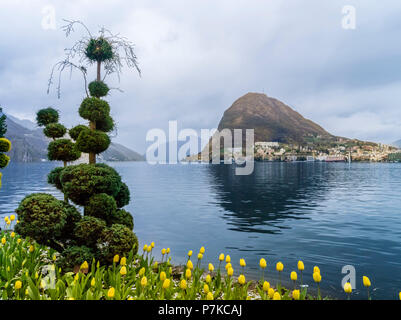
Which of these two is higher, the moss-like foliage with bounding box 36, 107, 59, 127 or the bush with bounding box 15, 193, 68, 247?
the moss-like foliage with bounding box 36, 107, 59, 127

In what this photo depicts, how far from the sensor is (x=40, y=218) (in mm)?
8609

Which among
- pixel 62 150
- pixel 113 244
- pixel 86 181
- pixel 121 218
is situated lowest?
pixel 113 244

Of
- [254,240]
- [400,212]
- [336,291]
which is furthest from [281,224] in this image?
[400,212]

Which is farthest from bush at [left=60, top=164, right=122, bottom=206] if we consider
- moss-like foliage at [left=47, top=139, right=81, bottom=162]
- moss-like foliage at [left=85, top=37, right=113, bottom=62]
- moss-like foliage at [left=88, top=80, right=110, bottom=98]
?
moss-like foliage at [left=85, top=37, right=113, bottom=62]

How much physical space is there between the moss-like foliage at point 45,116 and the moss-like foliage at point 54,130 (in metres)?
0.45

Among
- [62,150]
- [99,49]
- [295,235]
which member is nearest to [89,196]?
[62,150]

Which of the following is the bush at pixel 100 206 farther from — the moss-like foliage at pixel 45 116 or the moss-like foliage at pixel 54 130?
the moss-like foliage at pixel 45 116

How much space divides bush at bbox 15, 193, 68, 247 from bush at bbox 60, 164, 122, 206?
2.55ft

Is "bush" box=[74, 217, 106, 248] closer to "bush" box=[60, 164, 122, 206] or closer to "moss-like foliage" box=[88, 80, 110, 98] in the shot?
"bush" box=[60, 164, 122, 206]

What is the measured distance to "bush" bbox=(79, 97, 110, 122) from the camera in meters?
11.1

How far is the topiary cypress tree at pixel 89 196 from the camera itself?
8.84 m

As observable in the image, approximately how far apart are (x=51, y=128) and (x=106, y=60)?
370 centimetres

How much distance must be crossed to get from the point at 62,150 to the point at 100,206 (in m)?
3.61

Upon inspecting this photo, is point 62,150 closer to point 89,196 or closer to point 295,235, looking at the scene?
point 89,196
